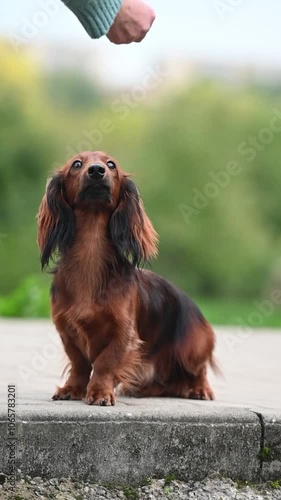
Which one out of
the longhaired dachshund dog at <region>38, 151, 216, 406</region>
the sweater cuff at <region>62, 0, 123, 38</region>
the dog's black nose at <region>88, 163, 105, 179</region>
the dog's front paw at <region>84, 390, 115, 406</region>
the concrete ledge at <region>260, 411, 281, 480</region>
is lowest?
the concrete ledge at <region>260, 411, 281, 480</region>

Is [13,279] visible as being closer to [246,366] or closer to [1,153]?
[1,153]

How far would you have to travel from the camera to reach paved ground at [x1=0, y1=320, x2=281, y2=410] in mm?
4396

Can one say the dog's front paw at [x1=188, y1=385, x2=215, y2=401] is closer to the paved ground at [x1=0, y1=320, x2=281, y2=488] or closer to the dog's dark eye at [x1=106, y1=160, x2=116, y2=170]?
the paved ground at [x1=0, y1=320, x2=281, y2=488]

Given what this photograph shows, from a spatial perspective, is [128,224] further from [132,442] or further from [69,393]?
[132,442]

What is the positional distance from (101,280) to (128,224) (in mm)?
273

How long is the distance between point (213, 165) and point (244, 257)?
2.41m

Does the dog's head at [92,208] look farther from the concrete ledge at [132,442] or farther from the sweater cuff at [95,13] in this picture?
the sweater cuff at [95,13]

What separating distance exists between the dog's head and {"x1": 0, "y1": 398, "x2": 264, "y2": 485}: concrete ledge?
30.0 inches

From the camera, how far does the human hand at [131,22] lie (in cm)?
305

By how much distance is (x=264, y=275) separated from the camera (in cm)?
2252

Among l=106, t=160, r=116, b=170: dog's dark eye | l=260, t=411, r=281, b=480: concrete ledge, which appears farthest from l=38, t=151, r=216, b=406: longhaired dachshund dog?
l=260, t=411, r=281, b=480: concrete ledge

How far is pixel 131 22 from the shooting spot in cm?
306

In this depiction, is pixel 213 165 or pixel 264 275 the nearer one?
pixel 264 275

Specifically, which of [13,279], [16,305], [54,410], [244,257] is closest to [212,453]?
[54,410]
